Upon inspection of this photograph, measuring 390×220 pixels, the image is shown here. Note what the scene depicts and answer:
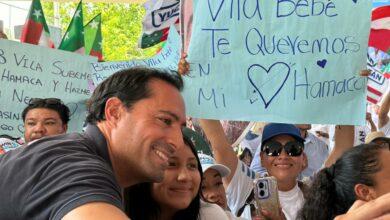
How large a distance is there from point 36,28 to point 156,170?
4470 millimetres

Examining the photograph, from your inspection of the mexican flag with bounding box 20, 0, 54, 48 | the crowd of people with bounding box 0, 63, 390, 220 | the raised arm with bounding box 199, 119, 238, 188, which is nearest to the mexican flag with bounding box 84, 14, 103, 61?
the mexican flag with bounding box 20, 0, 54, 48

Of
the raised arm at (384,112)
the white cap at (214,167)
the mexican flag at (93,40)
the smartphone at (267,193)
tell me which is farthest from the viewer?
the mexican flag at (93,40)

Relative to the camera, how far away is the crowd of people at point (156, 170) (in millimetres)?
1357

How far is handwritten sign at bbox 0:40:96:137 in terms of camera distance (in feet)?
16.4

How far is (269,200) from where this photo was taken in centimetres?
273

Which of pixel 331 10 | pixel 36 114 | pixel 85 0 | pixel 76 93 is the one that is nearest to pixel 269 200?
pixel 331 10

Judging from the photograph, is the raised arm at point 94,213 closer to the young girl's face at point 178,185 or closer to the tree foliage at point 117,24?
the young girl's face at point 178,185

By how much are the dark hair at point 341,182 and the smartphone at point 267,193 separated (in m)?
0.17

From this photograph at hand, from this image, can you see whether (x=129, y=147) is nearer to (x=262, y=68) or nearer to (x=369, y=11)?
(x=262, y=68)

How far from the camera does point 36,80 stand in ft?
16.8

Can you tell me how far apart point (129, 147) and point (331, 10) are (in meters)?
2.12

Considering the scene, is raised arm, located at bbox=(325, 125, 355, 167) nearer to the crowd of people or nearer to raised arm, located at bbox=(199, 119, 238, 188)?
the crowd of people

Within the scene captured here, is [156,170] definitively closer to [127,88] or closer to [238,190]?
[127,88]

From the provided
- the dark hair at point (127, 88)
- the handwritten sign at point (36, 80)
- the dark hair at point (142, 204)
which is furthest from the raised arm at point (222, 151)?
the handwritten sign at point (36, 80)
